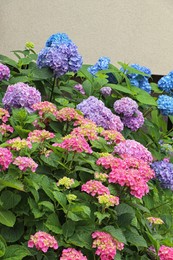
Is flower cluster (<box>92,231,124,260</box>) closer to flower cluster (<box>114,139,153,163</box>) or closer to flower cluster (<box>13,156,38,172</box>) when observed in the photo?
flower cluster (<box>13,156,38,172</box>)

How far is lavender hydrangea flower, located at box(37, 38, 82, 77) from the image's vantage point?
9.48ft

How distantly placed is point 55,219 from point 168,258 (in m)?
0.44

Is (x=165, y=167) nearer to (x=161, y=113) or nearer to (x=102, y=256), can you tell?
(x=161, y=113)

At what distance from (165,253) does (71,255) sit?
0.45 m

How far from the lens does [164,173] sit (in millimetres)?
2838

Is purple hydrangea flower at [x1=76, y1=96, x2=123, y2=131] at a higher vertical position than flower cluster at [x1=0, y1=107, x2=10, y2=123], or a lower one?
lower

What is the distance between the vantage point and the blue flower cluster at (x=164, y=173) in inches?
112

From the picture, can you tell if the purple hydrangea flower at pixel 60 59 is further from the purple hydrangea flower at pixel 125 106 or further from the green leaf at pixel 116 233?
the green leaf at pixel 116 233

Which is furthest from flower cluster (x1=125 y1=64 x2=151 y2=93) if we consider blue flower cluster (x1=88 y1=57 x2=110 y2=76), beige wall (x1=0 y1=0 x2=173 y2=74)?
beige wall (x1=0 y1=0 x2=173 y2=74)

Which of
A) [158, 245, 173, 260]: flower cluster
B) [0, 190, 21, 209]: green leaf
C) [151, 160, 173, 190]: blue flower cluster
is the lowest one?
[151, 160, 173, 190]: blue flower cluster

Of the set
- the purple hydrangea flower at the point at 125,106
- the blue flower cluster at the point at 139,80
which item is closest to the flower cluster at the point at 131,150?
the purple hydrangea flower at the point at 125,106

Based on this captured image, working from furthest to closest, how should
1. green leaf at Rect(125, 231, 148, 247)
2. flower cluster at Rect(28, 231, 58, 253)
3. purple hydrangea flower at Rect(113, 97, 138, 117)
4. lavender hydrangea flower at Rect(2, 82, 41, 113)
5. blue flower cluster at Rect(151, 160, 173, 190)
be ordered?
1. purple hydrangea flower at Rect(113, 97, 138, 117)
2. blue flower cluster at Rect(151, 160, 173, 190)
3. lavender hydrangea flower at Rect(2, 82, 41, 113)
4. green leaf at Rect(125, 231, 148, 247)
5. flower cluster at Rect(28, 231, 58, 253)

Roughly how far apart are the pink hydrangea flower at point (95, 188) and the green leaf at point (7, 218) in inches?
9.8

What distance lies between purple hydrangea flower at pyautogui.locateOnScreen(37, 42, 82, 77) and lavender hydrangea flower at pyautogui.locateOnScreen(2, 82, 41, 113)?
237 millimetres
